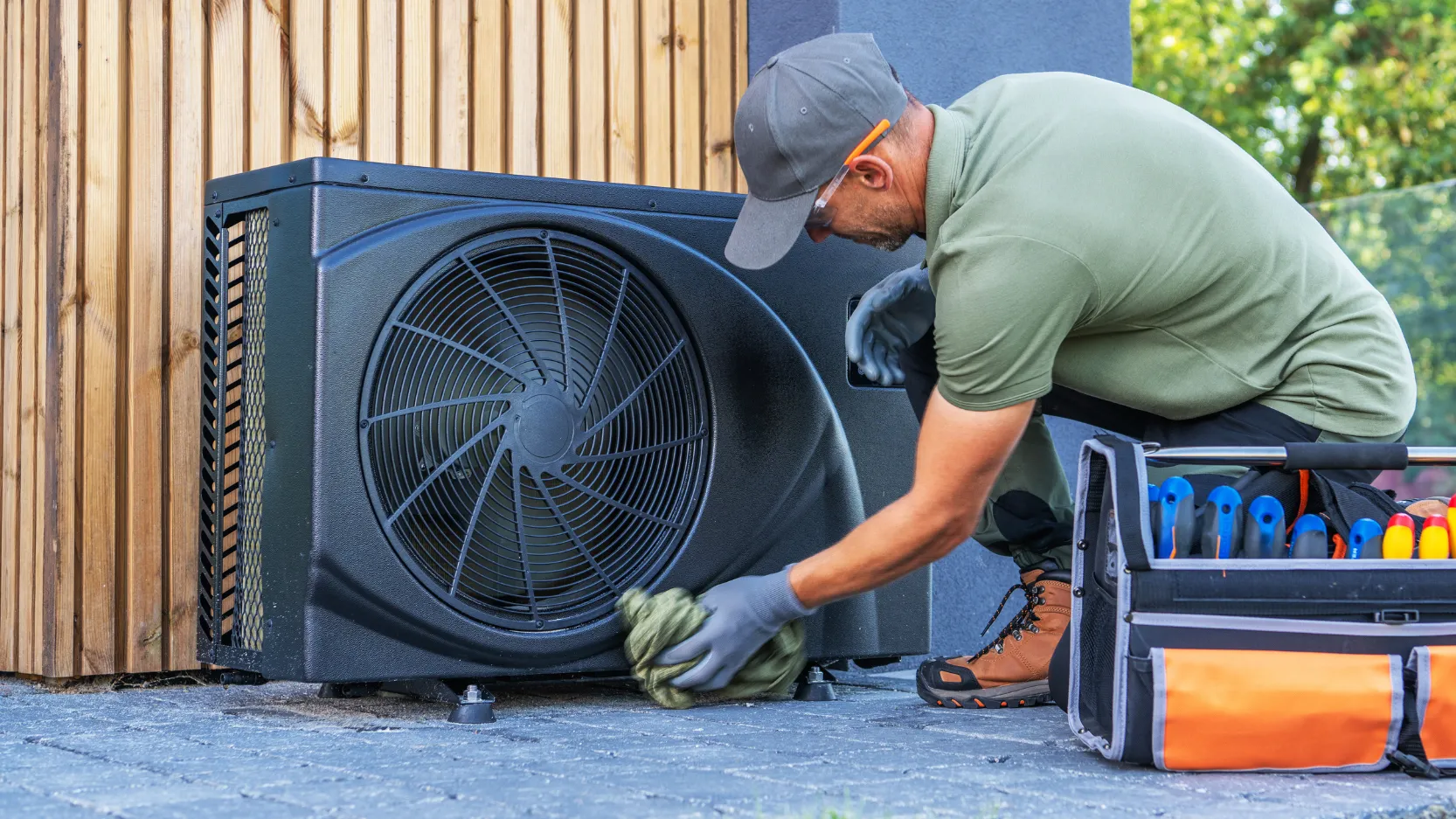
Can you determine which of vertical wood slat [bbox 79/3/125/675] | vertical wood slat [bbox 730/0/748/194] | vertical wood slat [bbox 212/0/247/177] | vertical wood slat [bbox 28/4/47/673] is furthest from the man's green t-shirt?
vertical wood slat [bbox 28/4/47/673]

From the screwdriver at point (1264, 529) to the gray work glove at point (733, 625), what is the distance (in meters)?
0.65

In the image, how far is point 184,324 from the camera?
243cm

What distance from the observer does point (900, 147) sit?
201cm

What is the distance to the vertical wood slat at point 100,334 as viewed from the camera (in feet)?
7.75

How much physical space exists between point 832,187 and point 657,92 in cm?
103

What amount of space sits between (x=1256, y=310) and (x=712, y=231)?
2.65 feet

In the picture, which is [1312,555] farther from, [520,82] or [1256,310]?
[520,82]

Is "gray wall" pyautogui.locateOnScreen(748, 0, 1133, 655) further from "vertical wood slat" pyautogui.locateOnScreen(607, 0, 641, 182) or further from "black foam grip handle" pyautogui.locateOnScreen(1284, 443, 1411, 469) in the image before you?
"black foam grip handle" pyautogui.locateOnScreen(1284, 443, 1411, 469)

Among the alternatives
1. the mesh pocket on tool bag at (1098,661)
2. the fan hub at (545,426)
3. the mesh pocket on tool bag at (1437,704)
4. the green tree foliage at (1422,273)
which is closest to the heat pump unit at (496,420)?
the fan hub at (545,426)

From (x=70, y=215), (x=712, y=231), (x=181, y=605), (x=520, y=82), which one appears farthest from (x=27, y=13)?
(x=712, y=231)

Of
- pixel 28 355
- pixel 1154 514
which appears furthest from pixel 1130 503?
pixel 28 355

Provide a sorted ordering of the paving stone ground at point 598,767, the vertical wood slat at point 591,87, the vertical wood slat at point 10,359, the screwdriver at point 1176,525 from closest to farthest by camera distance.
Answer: the paving stone ground at point 598,767 < the screwdriver at point 1176,525 < the vertical wood slat at point 10,359 < the vertical wood slat at point 591,87

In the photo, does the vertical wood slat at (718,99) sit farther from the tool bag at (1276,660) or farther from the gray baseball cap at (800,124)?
the tool bag at (1276,660)

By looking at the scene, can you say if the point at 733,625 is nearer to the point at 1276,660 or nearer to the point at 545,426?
the point at 545,426
